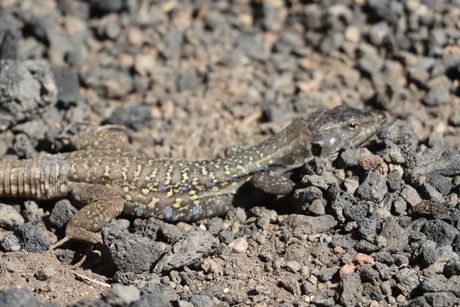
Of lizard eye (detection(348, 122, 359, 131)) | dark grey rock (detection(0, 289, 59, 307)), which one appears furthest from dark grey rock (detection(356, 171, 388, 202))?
dark grey rock (detection(0, 289, 59, 307))

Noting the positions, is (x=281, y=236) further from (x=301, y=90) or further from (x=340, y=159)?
(x=301, y=90)

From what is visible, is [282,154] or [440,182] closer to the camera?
[440,182]

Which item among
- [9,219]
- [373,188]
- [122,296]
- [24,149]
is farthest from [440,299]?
[24,149]

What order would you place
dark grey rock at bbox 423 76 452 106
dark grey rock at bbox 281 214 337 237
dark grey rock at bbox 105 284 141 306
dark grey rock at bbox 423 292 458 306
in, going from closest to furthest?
dark grey rock at bbox 105 284 141 306 → dark grey rock at bbox 423 292 458 306 → dark grey rock at bbox 281 214 337 237 → dark grey rock at bbox 423 76 452 106

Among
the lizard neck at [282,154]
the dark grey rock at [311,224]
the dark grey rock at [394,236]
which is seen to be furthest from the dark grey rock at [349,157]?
the dark grey rock at [394,236]

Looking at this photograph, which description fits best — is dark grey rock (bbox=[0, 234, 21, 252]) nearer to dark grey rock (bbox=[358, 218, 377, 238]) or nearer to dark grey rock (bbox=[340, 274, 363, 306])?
dark grey rock (bbox=[340, 274, 363, 306])

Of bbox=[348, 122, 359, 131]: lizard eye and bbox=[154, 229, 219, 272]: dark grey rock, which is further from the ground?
bbox=[348, 122, 359, 131]: lizard eye

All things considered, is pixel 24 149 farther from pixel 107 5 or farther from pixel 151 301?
pixel 151 301

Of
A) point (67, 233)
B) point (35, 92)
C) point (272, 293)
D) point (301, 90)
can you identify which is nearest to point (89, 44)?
point (35, 92)
